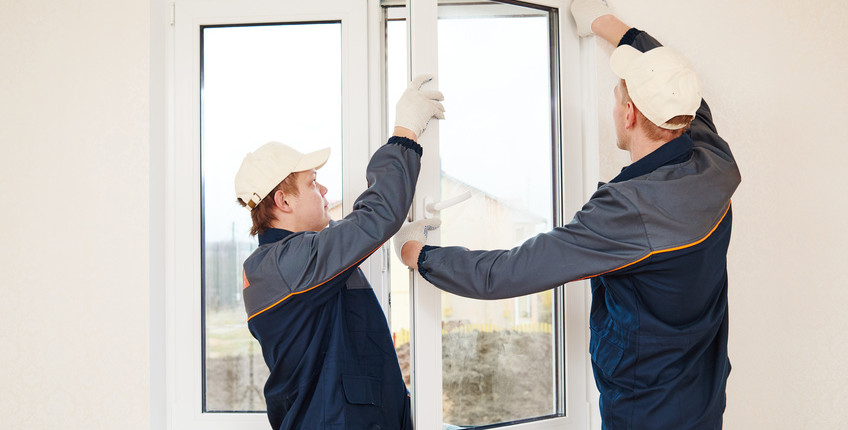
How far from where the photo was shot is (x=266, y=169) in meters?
1.53

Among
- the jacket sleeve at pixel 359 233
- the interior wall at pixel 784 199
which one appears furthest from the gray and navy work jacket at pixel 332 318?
the interior wall at pixel 784 199

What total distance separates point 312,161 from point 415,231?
1.04ft

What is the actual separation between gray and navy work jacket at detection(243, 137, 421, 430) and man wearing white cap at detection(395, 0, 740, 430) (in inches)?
6.8

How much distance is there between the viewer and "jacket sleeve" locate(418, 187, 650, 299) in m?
1.33

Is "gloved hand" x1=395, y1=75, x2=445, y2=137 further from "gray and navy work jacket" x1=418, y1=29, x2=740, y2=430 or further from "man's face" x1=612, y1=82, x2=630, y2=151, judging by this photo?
"man's face" x1=612, y1=82, x2=630, y2=151

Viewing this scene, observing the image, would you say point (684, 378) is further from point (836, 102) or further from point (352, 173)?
point (836, 102)

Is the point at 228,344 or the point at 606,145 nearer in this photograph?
the point at 606,145

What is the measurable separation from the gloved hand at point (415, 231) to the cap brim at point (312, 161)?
0.27 m

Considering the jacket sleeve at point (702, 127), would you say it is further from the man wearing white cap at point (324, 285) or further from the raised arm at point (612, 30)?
the man wearing white cap at point (324, 285)

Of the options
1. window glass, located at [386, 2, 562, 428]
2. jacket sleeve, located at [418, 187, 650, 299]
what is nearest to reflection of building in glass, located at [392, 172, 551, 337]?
window glass, located at [386, 2, 562, 428]
